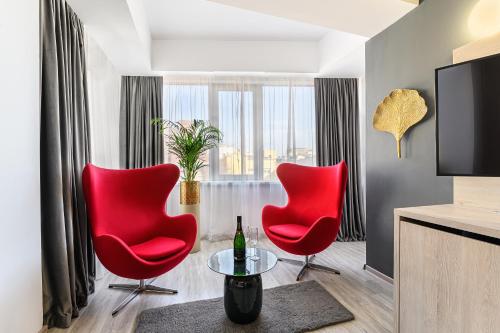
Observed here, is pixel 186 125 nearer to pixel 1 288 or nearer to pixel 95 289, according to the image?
pixel 95 289

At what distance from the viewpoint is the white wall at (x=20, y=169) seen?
1.46 metres

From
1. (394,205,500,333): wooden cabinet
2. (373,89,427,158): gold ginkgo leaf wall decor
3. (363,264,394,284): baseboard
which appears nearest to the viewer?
(394,205,500,333): wooden cabinet

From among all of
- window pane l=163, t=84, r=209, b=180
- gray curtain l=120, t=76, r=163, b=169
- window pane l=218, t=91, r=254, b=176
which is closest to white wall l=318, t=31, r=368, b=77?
window pane l=218, t=91, r=254, b=176

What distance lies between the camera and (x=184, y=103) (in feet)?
13.2

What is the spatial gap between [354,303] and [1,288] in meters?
2.25

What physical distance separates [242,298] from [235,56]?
3.14 meters

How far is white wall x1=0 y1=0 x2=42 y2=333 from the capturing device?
1.46 metres

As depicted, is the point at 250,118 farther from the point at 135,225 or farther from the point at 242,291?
the point at 242,291

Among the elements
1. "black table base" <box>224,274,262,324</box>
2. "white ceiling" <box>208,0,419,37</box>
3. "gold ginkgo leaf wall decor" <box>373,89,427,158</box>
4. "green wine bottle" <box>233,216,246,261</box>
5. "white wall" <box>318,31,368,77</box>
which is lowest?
"black table base" <box>224,274,262,324</box>

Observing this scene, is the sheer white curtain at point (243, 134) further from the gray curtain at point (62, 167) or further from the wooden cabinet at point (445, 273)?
the wooden cabinet at point (445, 273)

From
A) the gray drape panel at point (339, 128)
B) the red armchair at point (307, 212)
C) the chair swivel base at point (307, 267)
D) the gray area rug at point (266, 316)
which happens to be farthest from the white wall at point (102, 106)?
the gray drape panel at point (339, 128)

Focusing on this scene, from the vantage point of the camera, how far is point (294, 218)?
10.3 ft

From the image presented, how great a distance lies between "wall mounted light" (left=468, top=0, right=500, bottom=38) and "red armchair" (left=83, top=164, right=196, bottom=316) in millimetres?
2458

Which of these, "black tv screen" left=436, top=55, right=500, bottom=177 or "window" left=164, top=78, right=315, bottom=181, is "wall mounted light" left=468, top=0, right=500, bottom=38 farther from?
"window" left=164, top=78, right=315, bottom=181
